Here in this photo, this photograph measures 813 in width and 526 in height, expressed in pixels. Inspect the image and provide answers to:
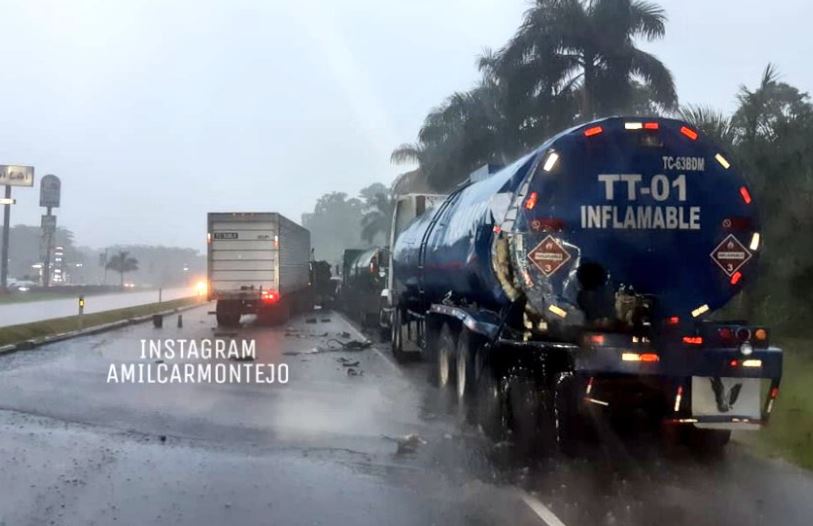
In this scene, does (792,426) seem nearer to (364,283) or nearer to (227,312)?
(227,312)

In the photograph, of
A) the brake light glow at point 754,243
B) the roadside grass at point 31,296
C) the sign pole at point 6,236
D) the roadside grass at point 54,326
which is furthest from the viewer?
the sign pole at point 6,236

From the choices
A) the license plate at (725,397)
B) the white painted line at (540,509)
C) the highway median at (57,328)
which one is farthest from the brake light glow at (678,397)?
the highway median at (57,328)

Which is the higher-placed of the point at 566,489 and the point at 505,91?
the point at 505,91

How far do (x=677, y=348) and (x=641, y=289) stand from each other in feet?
2.34

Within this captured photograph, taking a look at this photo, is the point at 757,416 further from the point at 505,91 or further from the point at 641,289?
the point at 505,91

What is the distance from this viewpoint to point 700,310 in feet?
30.1

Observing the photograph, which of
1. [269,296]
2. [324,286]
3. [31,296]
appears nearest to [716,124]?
[269,296]

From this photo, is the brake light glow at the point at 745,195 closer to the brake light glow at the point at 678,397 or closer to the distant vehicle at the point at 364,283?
the brake light glow at the point at 678,397

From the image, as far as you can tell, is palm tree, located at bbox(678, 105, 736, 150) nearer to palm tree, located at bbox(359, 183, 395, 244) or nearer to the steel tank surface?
the steel tank surface

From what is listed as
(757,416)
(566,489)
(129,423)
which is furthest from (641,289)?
(129,423)

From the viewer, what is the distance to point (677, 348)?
8.73 metres

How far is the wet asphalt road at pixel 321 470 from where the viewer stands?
7.21 metres

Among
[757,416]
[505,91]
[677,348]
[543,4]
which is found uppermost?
[543,4]

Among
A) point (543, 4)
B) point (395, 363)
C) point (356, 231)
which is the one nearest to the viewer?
point (395, 363)
